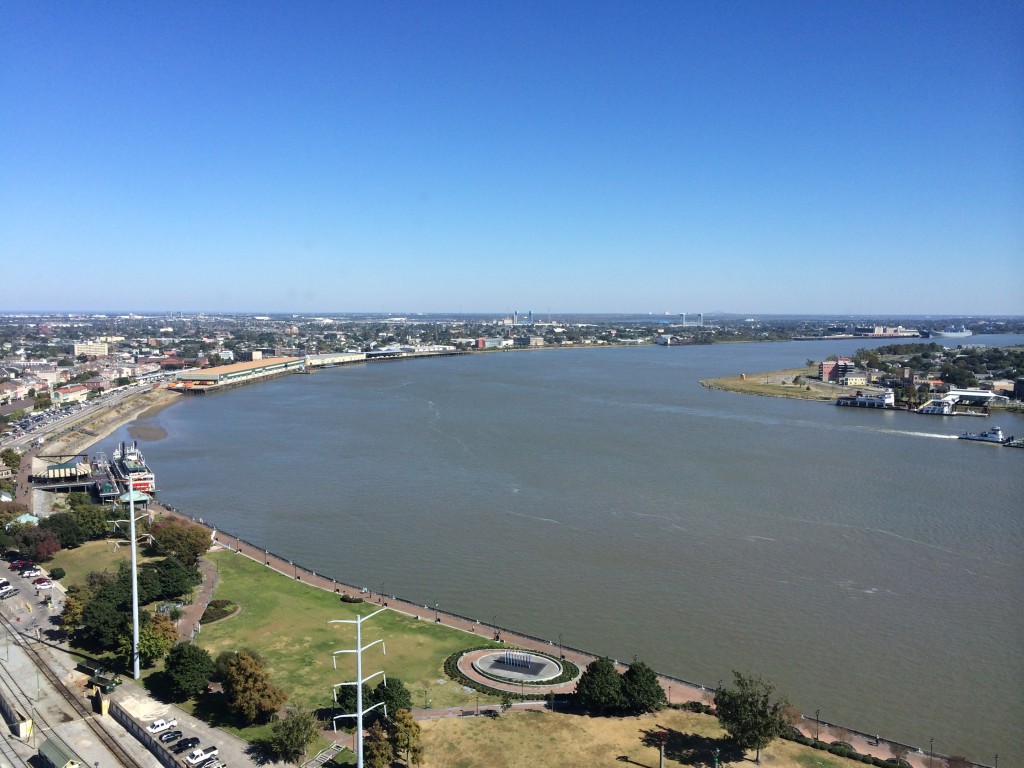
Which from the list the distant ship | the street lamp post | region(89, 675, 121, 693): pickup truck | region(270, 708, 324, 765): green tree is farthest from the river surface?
the distant ship

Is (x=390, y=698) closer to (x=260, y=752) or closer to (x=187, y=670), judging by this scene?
(x=260, y=752)

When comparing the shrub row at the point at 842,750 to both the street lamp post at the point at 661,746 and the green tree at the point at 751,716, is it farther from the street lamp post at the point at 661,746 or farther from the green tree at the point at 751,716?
the street lamp post at the point at 661,746

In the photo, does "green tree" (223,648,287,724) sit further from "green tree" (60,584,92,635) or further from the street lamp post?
the street lamp post

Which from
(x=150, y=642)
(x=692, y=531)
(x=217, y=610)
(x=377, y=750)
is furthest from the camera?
(x=692, y=531)

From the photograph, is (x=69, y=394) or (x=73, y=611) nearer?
(x=73, y=611)

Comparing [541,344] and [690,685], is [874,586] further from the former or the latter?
[541,344]

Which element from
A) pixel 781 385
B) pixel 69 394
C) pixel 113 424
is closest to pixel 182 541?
pixel 113 424

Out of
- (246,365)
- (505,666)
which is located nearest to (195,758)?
(505,666)
